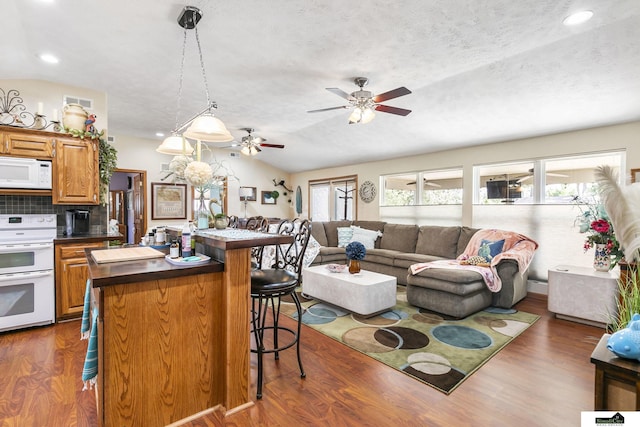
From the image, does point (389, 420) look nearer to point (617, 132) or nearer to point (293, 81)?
point (293, 81)

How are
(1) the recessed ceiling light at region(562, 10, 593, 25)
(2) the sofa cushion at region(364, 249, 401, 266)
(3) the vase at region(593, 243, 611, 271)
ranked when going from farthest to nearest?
(2) the sofa cushion at region(364, 249, 401, 266) → (3) the vase at region(593, 243, 611, 271) → (1) the recessed ceiling light at region(562, 10, 593, 25)

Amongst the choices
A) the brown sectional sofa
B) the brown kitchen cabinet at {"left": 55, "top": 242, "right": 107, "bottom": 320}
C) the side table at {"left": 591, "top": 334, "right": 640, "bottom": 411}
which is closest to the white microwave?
the brown kitchen cabinet at {"left": 55, "top": 242, "right": 107, "bottom": 320}

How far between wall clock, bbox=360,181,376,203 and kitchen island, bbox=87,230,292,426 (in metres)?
5.10

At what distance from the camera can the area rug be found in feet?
8.02

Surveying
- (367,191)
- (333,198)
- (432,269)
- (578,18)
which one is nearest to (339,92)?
(578,18)

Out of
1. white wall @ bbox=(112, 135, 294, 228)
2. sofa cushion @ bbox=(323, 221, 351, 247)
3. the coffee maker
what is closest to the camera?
the coffee maker

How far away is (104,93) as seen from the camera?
4.11m

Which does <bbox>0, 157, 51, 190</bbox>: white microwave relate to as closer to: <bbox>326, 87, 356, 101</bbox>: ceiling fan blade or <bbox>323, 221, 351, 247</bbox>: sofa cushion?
<bbox>326, 87, 356, 101</bbox>: ceiling fan blade

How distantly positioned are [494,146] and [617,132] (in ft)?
4.69

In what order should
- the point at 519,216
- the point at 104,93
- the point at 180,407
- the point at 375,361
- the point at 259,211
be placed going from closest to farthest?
the point at 180,407 → the point at 375,361 → the point at 104,93 → the point at 519,216 → the point at 259,211

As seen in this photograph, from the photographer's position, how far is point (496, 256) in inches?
158

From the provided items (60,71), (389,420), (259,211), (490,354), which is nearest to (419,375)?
(389,420)

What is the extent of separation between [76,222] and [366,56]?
3.85 m

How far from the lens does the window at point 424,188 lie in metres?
5.54
